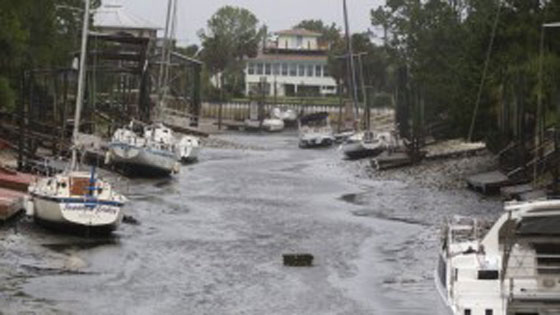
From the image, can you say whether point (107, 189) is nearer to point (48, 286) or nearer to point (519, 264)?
point (48, 286)

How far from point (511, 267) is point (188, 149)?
63.1 meters

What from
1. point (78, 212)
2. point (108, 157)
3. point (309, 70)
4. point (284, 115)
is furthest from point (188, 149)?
point (309, 70)

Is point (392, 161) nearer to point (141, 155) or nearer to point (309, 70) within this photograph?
point (141, 155)

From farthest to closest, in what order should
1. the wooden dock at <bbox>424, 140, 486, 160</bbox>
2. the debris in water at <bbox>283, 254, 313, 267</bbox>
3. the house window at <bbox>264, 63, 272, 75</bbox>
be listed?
the house window at <bbox>264, 63, 272, 75</bbox> < the wooden dock at <bbox>424, 140, 486, 160</bbox> < the debris in water at <bbox>283, 254, 313, 267</bbox>

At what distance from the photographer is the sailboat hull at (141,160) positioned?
67062mm

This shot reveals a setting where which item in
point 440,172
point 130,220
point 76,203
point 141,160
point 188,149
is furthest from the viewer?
point 188,149

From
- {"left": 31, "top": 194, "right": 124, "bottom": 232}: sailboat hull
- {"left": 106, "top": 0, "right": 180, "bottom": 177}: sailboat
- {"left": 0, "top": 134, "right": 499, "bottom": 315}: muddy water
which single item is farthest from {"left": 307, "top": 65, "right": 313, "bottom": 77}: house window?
{"left": 31, "top": 194, "right": 124, "bottom": 232}: sailboat hull

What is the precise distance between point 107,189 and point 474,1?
61.2m

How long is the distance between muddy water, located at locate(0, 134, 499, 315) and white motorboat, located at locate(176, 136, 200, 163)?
60.3 feet

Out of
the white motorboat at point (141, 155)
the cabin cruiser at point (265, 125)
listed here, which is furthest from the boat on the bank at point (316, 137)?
the white motorboat at point (141, 155)

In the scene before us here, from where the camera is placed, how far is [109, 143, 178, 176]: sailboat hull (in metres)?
67.1

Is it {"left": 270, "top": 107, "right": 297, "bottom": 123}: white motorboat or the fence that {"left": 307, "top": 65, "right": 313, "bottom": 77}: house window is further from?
{"left": 270, "top": 107, "right": 297, "bottom": 123}: white motorboat

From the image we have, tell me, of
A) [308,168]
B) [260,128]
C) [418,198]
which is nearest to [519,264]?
[418,198]

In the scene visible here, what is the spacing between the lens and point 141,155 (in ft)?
220
